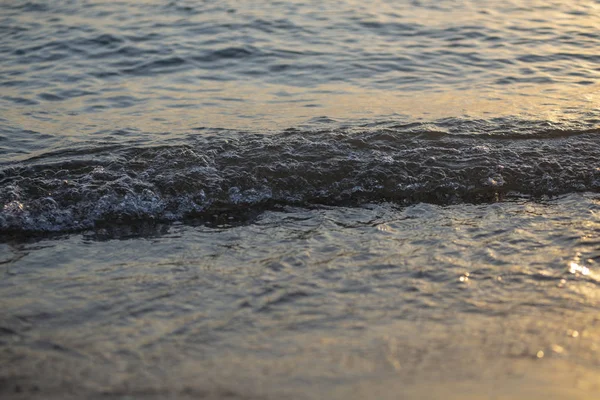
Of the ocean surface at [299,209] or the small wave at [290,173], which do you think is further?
the small wave at [290,173]

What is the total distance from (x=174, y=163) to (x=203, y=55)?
3882mm

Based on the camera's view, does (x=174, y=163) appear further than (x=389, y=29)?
No

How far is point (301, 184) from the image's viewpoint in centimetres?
620

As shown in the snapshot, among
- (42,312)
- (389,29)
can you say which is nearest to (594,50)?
(389,29)

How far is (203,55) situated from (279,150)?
3745 mm

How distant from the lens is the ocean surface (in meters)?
3.58

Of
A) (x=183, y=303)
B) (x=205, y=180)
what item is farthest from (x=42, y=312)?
(x=205, y=180)

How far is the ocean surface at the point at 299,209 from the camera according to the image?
3576 mm

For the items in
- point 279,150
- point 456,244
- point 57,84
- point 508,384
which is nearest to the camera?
point 508,384

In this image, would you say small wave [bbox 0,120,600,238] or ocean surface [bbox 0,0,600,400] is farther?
small wave [bbox 0,120,600,238]

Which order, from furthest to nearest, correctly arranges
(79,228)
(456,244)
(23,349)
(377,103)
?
(377,103) → (79,228) → (456,244) → (23,349)

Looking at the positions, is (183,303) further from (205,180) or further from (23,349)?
(205,180)

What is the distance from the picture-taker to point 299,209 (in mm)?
5801

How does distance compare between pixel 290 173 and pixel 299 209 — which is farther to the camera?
pixel 290 173
